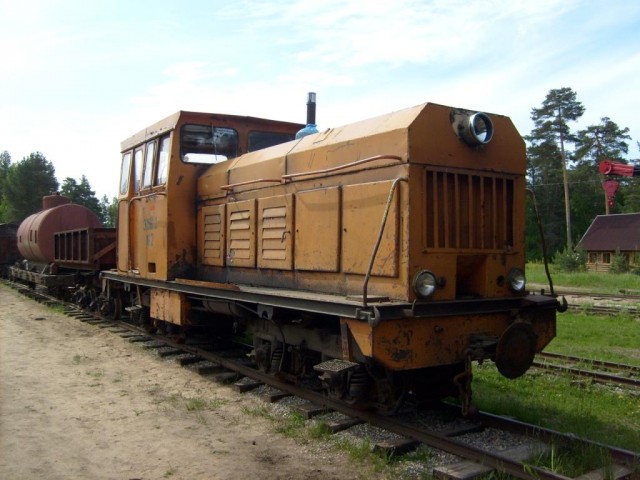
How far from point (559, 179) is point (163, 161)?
171 feet

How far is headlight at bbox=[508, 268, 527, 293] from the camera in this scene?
18.8ft

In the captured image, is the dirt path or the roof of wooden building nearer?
the dirt path

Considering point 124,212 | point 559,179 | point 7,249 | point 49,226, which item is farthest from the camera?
point 559,179

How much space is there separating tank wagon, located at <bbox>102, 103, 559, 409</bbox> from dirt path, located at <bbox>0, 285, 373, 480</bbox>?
0.87 metres

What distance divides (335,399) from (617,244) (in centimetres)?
4235

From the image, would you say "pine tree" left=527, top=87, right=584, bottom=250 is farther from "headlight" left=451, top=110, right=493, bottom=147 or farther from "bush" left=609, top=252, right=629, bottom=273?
"headlight" left=451, top=110, right=493, bottom=147

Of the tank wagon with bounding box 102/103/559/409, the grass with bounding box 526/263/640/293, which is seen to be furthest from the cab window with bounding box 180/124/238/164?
the grass with bounding box 526/263/640/293

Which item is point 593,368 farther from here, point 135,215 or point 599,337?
point 135,215

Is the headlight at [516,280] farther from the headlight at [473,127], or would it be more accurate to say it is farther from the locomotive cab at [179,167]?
the locomotive cab at [179,167]

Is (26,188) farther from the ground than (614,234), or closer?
farther from the ground

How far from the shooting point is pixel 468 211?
5.54 meters

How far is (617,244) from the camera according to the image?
139 ft

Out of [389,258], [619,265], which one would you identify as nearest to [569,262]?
[619,265]

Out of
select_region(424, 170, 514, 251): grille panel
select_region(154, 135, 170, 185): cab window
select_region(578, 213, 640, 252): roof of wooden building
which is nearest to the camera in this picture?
select_region(424, 170, 514, 251): grille panel
